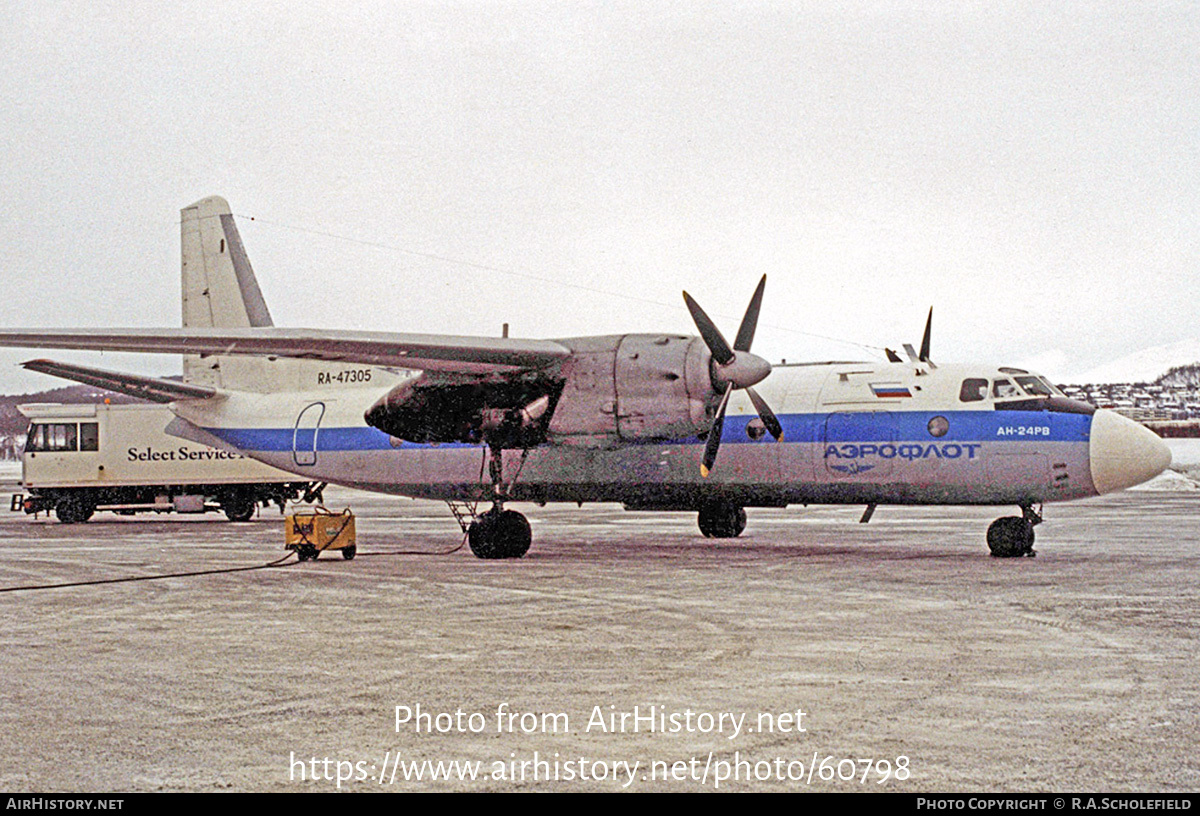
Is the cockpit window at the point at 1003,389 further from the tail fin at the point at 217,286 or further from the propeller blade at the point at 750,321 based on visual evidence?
the tail fin at the point at 217,286

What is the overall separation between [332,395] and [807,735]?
21.2 m

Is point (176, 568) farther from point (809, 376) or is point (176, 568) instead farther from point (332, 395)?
point (809, 376)

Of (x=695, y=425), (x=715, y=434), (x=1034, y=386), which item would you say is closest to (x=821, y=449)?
(x=715, y=434)

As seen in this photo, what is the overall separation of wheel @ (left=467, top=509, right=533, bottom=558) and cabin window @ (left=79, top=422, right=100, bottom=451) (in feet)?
63.7

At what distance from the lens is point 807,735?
7473 mm

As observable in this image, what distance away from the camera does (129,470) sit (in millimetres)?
35469

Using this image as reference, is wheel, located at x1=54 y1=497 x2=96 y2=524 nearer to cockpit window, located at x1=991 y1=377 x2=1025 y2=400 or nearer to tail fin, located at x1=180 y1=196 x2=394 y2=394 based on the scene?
tail fin, located at x1=180 y1=196 x2=394 y2=394

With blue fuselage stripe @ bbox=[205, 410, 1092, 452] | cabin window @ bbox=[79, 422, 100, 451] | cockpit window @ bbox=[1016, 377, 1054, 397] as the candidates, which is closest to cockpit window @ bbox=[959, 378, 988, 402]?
blue fuselage stripe @ bbox=[205, 410, 1092, 452]

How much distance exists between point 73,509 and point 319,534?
1905 cm

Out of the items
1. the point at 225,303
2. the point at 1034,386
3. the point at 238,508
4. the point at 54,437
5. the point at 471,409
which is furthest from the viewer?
the point at 238,508

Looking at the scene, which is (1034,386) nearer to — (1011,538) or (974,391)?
(974,391)

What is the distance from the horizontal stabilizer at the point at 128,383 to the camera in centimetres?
2531

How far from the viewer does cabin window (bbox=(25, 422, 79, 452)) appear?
35.9 m

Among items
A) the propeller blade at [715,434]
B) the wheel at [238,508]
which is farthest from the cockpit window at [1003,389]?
the wheel at [238,508]
